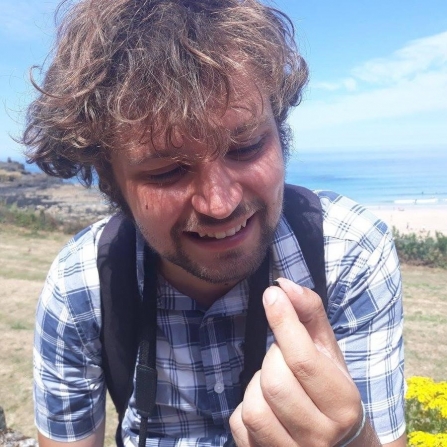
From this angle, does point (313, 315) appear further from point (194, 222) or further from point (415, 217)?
point (415, 217)

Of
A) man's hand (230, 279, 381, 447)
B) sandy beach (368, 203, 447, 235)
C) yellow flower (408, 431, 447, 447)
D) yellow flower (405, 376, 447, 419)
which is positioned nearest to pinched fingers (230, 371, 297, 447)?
man's hand (230, 279, 381, 447)

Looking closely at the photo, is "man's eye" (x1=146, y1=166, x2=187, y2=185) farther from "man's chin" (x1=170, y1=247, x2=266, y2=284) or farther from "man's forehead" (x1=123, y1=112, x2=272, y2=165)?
"man's chin" (x1=170, y1=247, x2=266, y2=284)

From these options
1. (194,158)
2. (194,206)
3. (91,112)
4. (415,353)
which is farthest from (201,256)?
(415,353)

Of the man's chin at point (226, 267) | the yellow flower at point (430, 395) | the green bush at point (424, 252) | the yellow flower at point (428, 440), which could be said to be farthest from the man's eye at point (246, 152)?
the green bush at point (424, 252)

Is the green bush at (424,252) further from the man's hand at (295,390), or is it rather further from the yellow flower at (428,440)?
the man's hand at (295,390)

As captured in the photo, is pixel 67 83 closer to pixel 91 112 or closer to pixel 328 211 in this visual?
pixel 91 112
